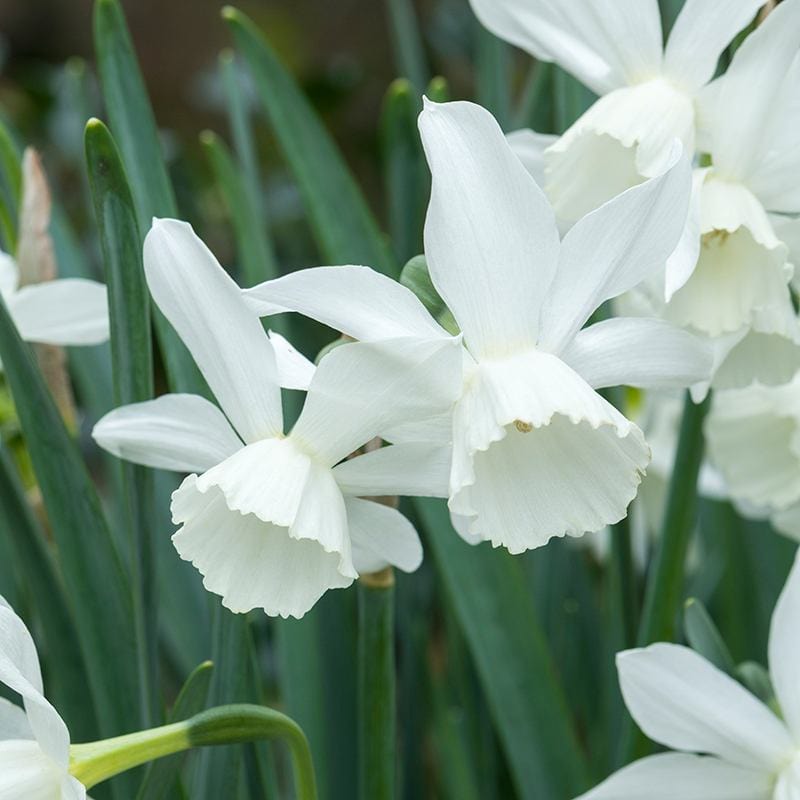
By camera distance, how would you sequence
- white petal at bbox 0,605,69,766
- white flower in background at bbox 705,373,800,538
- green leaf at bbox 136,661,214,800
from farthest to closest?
white flower in background at bbox 705,373,800,538, green leaf at bbox 136,661,214,800, white petal at bbox 0,605,69,766

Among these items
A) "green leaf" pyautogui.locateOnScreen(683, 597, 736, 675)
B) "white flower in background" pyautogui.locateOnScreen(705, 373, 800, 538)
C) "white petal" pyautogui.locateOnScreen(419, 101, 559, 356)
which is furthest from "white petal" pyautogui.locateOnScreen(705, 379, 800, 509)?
"white petal" pyautogui.locateOnScreen(419, 101, 559, 356)

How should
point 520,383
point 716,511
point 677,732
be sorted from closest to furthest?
point 520,383
point 677,732
point 716,511

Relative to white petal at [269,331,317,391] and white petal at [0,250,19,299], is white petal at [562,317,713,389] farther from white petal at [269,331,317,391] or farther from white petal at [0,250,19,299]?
white petal at [0,250,19,299]

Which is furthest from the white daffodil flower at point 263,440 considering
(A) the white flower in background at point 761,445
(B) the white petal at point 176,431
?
(A) the white flower in background at point 761,445

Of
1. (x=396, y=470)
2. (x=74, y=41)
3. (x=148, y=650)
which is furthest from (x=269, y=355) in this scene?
(x=74, y=41)

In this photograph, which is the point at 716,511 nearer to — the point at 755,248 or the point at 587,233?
the point at 755,248

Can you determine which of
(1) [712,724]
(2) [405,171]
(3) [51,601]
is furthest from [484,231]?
(2) [405,171]

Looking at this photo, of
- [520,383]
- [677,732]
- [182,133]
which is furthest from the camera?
[182,133]
